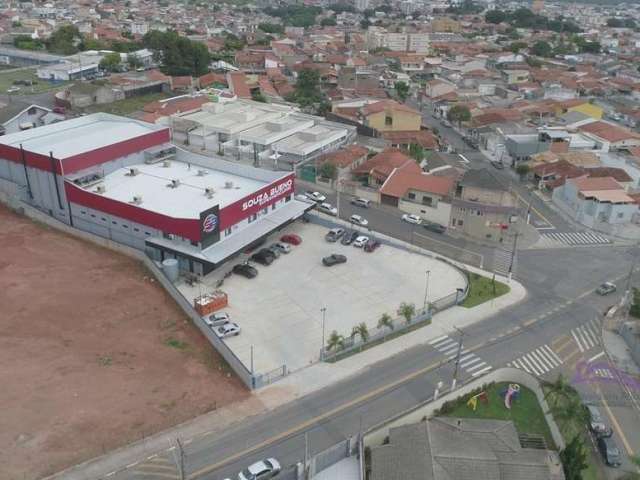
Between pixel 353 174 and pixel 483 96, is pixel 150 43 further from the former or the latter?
pixel 353 174

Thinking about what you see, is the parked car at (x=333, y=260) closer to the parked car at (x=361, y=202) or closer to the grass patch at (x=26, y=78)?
the parked car at (x=361, y=202)

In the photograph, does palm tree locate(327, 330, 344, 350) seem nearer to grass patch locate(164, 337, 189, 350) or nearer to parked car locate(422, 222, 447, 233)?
grass patch locate(164, 337, 189, 350)

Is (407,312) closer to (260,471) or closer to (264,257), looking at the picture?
(264,257)

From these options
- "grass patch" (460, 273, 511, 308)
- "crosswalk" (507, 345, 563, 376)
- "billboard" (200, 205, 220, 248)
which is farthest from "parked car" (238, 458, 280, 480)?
"billboard" (200, 205, 220, 248)

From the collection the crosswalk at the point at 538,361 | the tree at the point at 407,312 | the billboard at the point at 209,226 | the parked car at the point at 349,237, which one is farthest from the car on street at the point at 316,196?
the crosswalk at the point at 538,361

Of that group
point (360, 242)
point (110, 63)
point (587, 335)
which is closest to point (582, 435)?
point (587, 335)
